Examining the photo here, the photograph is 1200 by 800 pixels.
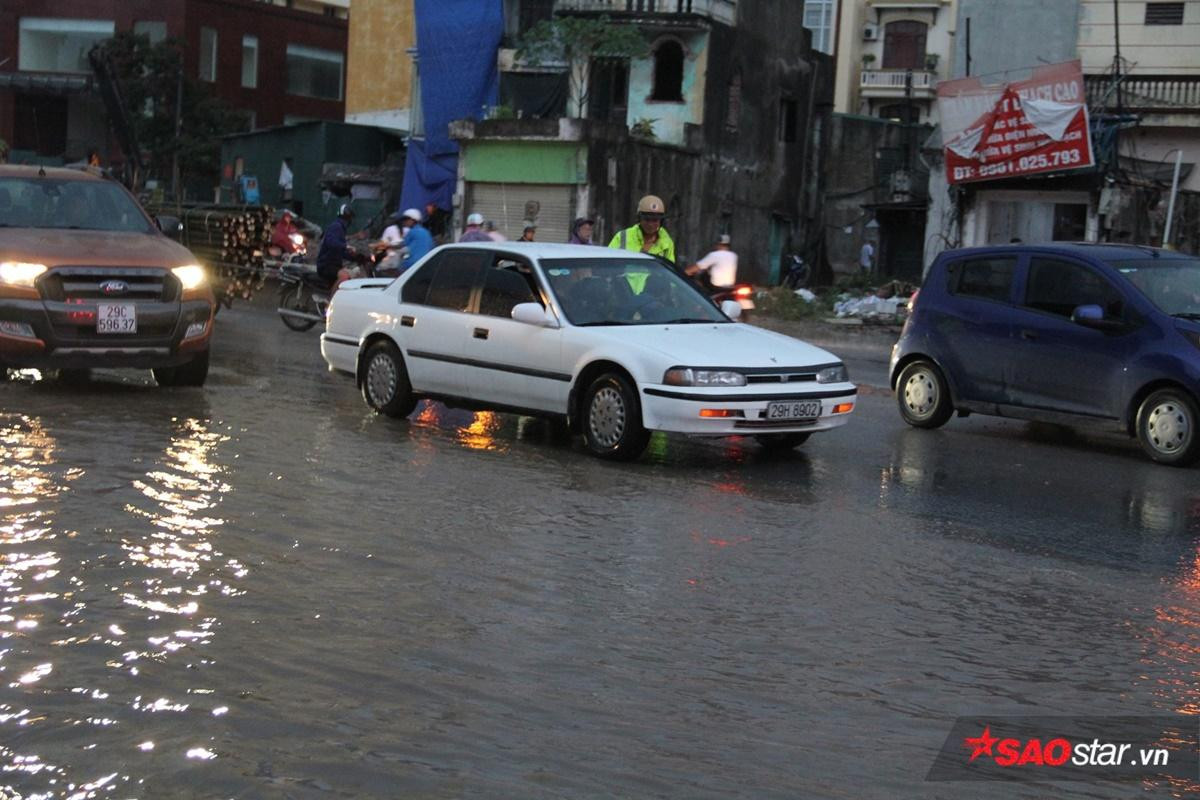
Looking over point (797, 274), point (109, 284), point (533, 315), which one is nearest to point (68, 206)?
point (109, 284)

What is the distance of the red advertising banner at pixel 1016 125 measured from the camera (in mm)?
29641

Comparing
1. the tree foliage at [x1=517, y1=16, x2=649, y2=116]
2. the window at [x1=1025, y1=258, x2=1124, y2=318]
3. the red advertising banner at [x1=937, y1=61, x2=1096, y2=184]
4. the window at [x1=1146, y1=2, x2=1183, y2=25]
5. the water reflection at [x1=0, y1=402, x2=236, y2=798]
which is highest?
the window at [x1=1146, y1=2, x2=1183, y2=25]

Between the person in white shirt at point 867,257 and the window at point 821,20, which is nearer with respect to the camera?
the person in white shirt at point 867,257

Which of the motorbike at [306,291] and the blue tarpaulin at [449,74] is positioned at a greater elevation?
the blue tarpaulin at [449,74]

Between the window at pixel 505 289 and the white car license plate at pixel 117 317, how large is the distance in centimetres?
278

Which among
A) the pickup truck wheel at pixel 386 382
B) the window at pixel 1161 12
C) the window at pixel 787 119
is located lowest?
the pickup truck wheel at pixel 386 382

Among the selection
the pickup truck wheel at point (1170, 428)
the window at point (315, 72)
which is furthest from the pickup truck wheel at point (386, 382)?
the window at point (315, 72)

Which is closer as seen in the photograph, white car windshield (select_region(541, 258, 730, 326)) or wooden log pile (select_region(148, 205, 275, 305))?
white car windshield (select_region(541, 258, 730, 326))

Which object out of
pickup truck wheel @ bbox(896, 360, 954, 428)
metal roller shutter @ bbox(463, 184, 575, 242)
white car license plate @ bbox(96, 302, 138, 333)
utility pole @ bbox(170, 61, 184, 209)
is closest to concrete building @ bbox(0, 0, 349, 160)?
utility pole @ bbox(170, 61, 184, 209)

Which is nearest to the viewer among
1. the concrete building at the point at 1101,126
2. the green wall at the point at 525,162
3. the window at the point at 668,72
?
the concrete building at the point at 1101,126

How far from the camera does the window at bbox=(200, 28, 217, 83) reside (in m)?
65.9

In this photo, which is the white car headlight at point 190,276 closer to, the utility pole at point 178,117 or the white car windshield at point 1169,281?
the white car windshield at point 1169,281

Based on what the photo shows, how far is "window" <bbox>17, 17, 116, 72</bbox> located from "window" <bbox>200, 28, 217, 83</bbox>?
4.47 m

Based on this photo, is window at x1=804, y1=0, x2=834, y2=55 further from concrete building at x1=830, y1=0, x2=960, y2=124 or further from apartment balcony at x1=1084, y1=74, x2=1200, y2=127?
apartment balcony at x1=1084, y1=74, x2=1200, y2=127
